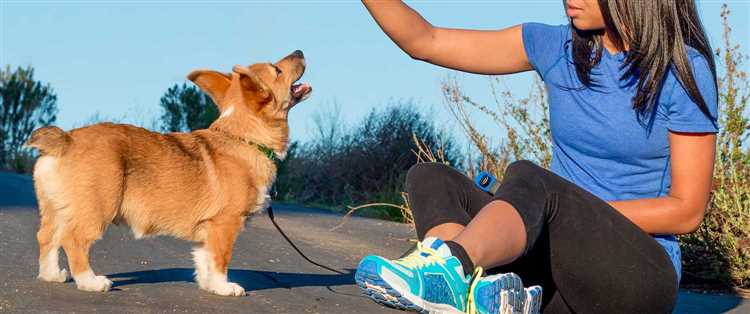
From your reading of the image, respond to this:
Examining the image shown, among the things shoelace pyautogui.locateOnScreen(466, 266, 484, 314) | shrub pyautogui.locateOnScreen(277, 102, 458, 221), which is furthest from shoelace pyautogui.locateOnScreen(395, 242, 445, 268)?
shrub pyautogui.locateOnScreen(277, 102, 458, 221)

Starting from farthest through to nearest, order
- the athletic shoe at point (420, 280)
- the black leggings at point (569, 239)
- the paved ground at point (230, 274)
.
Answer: the paved ground at point (230, 274) < the black leggings at point (569, 239) < the athletic shoe at point (420, 280)

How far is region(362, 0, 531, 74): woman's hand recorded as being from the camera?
4.33 meters

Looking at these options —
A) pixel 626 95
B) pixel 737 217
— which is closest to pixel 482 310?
pixel 626 95

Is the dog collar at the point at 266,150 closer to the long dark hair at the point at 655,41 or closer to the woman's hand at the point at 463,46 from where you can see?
the woman's hand at the point at 463,46

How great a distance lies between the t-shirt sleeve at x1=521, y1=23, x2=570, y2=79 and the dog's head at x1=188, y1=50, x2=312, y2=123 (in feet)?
6.83

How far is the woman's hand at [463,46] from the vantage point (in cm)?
433

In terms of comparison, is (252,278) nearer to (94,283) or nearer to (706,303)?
(94,283)

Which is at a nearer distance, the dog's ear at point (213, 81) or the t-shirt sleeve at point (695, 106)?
the t-shirt sleeve at point (695, 106)

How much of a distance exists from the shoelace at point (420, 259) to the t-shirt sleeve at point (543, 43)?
54.0 inches

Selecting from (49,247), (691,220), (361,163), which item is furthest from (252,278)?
(361,163)

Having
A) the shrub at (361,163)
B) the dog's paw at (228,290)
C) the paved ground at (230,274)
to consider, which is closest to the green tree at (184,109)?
the shrub at (361,163)

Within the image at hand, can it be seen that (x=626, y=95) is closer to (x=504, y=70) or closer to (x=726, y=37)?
(x=504, y=70)

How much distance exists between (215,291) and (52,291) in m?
0.86

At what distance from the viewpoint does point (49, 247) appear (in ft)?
18.1
